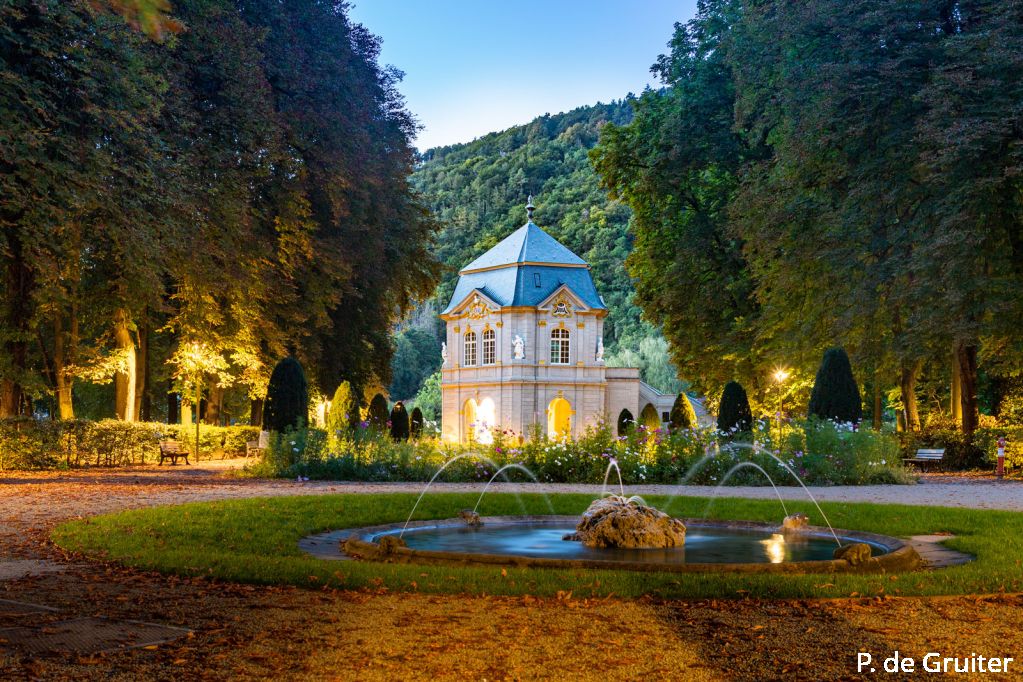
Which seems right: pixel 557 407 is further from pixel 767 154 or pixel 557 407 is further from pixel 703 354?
pixel 767 154

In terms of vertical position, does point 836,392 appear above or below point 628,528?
above

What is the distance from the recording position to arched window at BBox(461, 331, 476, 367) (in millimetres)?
58625

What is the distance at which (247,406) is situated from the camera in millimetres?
49219

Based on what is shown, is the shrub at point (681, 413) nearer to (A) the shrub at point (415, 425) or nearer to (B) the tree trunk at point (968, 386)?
(A) the shrub at point (415, 425)

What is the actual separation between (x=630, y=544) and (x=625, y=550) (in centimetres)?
13

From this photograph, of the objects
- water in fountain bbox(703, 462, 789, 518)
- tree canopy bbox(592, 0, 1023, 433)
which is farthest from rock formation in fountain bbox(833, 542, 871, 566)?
tree canopy bbox(592, 0, 1023, 433)

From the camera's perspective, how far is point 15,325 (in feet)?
79.5

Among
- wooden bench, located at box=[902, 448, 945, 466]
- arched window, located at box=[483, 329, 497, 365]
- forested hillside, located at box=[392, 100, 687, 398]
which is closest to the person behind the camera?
wooden bench, located at box=[902, 448, 945, 466]

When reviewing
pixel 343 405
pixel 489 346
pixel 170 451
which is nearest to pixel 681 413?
pixel 343 405

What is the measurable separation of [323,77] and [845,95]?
13399 millimetres

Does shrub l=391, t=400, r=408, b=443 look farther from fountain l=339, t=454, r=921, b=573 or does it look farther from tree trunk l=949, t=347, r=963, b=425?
fountain l=339, t=454, r=921, b=573

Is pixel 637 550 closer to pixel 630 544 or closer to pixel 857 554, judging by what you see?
pixel 630 544

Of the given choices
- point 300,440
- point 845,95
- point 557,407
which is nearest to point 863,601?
point 300,440

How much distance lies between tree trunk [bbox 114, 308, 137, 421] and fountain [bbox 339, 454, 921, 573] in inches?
698
